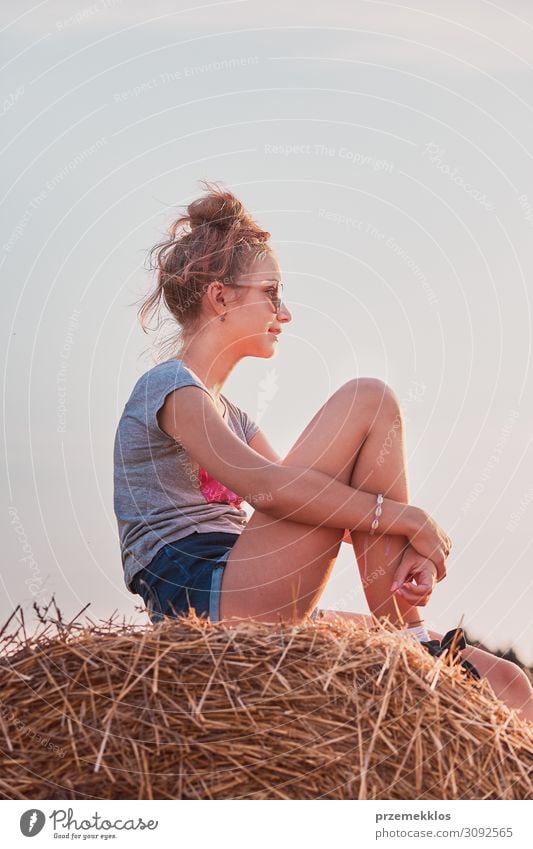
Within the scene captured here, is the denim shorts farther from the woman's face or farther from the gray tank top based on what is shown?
the woman's face

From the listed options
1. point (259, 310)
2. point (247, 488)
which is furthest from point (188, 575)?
point (259, 310)

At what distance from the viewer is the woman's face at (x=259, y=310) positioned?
145 inches

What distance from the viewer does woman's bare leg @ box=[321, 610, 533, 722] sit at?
316cm

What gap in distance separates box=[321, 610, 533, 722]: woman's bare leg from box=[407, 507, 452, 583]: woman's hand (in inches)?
11.4

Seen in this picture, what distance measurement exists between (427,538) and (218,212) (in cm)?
137

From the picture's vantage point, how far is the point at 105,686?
2439 mm

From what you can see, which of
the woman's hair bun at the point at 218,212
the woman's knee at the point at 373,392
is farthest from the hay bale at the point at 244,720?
the woman's hair bun at the point at 218,212

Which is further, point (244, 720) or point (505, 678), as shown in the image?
point (505, 678)

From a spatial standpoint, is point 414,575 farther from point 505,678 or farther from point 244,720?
point 244,720

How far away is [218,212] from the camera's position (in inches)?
149

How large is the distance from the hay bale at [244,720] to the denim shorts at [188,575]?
70 cm

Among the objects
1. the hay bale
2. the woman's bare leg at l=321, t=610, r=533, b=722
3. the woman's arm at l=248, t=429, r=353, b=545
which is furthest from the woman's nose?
the hay bale

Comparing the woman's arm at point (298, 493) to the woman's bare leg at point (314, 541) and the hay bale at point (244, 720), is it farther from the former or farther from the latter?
the hay bale at point (244, 720)
